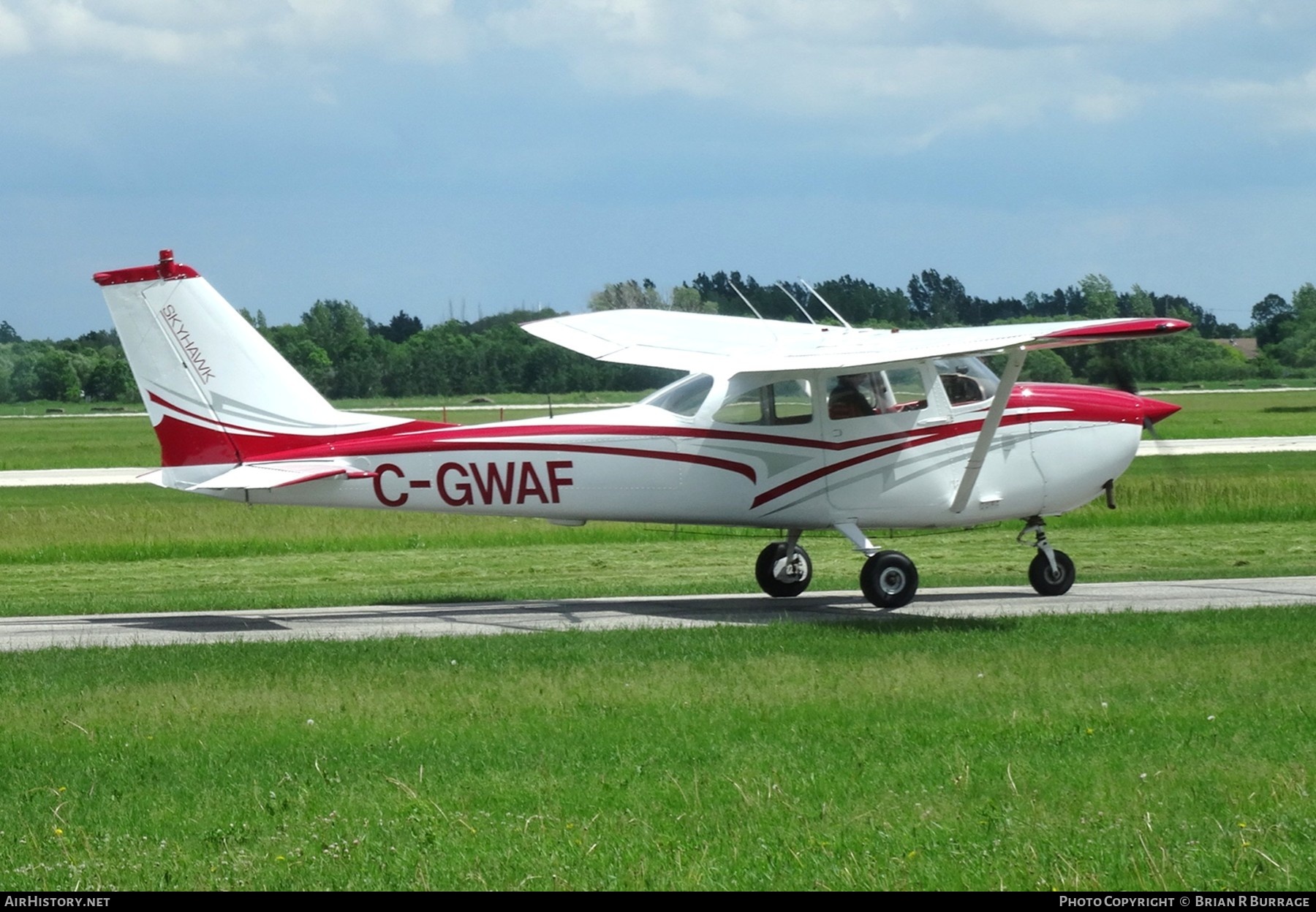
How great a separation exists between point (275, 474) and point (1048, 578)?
27.7 feet

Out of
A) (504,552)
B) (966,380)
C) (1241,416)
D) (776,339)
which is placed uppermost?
(776,339)

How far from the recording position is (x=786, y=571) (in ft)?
57.1

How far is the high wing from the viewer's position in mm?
13633

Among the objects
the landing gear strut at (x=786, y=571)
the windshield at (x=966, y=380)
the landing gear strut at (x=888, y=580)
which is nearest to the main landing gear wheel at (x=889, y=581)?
the landing gear strut at (x=888, y=580)

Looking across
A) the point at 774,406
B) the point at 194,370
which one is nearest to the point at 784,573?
the point at 774,406

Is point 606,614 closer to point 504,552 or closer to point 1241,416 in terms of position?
point 504,552

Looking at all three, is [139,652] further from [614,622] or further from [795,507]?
[795,507]

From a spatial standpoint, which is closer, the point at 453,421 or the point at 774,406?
the point at 774,406

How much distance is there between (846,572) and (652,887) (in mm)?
15047

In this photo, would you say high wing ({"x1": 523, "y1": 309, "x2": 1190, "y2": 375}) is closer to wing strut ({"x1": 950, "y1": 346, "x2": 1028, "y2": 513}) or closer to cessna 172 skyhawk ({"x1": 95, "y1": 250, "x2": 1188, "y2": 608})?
cessna 172 skyhawk ({"x1": 95, "y1": 250, "x2": 1188, "y2": 608})

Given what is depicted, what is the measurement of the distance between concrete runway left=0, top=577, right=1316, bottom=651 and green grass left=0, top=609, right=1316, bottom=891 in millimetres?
1640

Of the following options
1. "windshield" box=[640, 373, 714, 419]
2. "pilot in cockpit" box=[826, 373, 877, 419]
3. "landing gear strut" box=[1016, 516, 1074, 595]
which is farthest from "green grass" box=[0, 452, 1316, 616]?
"windshield" box=[640, 373, 714, 419]

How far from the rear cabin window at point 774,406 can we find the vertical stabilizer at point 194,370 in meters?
4.40

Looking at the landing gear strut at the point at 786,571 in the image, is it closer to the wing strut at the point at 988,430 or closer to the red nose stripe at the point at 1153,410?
the wing strut at the point at 988,430
